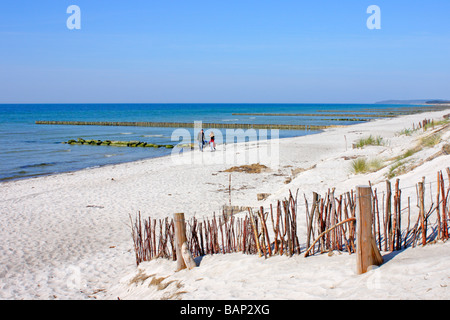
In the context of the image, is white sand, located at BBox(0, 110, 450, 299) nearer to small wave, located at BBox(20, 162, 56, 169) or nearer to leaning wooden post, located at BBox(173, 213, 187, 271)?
leaning wooden post, located at BBox(173, 213, 187, 271)

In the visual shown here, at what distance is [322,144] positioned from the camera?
23516 millimetres

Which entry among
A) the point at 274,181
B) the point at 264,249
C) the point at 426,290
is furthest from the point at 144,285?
the point at 274,181

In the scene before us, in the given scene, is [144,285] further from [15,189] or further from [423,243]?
[15,189]

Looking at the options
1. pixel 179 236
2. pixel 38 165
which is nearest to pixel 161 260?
pixel 179 236

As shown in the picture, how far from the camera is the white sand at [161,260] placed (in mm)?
3705

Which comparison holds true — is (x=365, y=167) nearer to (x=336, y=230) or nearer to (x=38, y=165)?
(x=336, y=230)

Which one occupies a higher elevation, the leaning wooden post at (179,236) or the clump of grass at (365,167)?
the clump of grass at (365,167)

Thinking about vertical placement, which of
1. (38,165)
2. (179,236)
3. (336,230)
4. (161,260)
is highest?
(336,230)

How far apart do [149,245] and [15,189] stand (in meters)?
9.34

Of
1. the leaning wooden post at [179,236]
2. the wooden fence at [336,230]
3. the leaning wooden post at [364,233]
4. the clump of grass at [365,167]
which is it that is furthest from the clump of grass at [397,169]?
the leaning wooden post at [179,236]

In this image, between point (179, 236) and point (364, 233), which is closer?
point (364, 233)

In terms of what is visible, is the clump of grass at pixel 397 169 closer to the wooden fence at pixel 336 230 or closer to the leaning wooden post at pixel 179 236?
the wooden fence at pixel 336 230

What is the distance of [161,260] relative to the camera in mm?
5570

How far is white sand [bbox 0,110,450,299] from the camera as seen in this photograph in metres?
3.71
